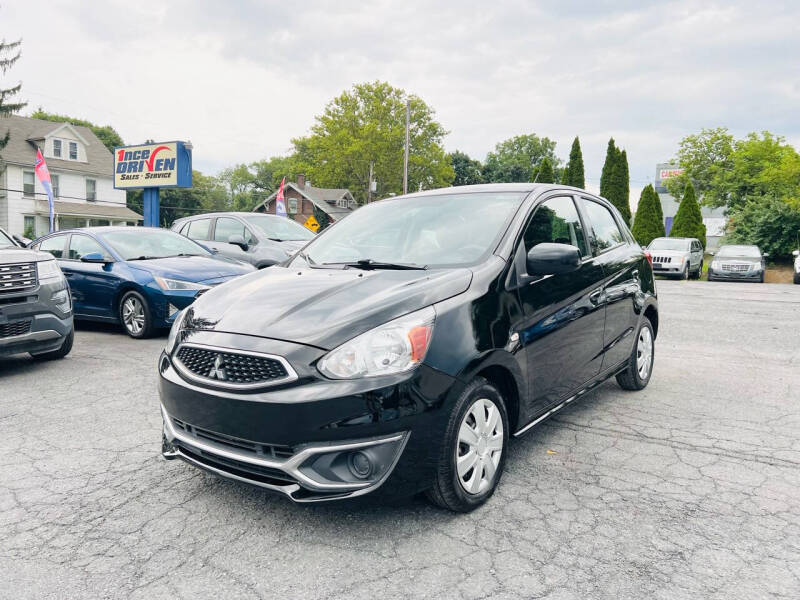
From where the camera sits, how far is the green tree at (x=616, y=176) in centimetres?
3875

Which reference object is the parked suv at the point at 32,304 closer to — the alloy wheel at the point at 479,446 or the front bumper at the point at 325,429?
the front bumper at the point at 325,429

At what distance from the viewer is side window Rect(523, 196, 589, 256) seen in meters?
3.84

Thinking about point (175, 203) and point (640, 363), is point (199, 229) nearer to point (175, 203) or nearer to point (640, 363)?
point (640, 363)

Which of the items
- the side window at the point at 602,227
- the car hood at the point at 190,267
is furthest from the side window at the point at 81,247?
the side window at the point at 602,227

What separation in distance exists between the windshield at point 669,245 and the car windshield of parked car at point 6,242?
22170 millimetres

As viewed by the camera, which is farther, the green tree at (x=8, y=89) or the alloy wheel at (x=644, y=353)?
the green tree at (x=8, y=89)

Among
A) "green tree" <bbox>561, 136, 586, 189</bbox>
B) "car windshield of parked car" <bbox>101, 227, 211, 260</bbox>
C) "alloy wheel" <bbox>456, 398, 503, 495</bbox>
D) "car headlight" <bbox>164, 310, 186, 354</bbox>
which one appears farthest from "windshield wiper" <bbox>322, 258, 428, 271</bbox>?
"green tree" <bbox>561, 136, 586, 189</bbox>

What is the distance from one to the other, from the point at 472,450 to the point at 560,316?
3.80 ft

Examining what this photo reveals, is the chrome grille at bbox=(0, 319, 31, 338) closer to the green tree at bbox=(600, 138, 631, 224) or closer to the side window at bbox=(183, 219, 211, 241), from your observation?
the side window at bbox=(183, 219, 211, 241)

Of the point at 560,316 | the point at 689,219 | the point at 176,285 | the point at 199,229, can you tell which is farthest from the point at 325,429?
the point at 689,219

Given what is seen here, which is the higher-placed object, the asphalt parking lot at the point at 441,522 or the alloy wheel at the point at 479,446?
the alloy wheel at the point at 479,446

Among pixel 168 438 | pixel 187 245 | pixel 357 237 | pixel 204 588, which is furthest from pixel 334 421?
pixel 187 245

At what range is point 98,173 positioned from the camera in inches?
1665

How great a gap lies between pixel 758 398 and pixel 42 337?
657 centimetres
